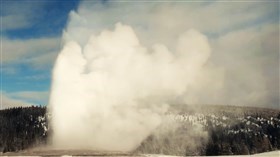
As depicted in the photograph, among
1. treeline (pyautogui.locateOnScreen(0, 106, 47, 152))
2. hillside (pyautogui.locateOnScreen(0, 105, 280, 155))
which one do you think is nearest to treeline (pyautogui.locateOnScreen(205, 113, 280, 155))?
hillside (pyautogui.locateOnScreen(0, 105, 280, 155))

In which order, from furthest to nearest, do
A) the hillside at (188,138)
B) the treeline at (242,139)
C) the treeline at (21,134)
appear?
the treeline at (21,134) → the treeline at (242,139) → the hillside at (188,138)

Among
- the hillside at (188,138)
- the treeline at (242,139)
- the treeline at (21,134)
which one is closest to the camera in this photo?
the hillside at (188,138)

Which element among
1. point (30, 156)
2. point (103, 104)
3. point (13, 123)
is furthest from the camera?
point (13, 123)

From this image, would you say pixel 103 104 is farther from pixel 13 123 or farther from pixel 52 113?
pixel 13 123

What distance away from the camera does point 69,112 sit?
431 feet

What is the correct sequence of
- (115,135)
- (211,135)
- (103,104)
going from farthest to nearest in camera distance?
1. (211,135)
2. (103,104)
3. (115,135)

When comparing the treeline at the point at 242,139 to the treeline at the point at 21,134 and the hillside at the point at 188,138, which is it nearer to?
the hillside at the point at 188,138

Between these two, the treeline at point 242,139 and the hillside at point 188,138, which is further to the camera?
the treeline at point 242,139

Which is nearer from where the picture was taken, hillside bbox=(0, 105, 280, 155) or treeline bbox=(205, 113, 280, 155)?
hillside bbox=(0, 105, 280, 155)

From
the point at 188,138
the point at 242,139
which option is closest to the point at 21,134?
the point at 188,138

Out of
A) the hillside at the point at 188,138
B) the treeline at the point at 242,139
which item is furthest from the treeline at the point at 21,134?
the treeline at the point at 242,139

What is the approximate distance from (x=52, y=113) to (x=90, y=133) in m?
15.9

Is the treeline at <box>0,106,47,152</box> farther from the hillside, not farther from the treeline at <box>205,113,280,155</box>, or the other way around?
the treeline at <box>205,113,280,155</box>

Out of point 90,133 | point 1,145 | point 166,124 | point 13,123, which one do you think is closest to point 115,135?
point 90,133
